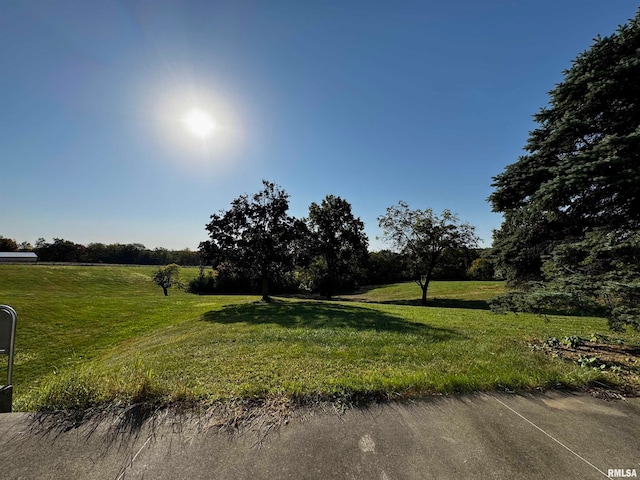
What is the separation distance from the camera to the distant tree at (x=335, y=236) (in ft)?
91.2

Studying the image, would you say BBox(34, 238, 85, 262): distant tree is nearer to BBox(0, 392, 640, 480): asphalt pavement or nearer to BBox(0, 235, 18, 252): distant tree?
BBox(0, 235, 18, 252): distant tree

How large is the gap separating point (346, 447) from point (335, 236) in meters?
25.9

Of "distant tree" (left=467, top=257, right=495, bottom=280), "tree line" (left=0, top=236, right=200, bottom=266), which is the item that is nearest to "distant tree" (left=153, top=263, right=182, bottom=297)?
"tree line" (left=0, top=236, right=200, bottom=266)

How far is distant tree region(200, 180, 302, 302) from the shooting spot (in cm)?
1805

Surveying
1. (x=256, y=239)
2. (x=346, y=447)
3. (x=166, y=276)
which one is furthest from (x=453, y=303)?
(x=166, y=276)

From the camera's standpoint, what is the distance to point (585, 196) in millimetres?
5973

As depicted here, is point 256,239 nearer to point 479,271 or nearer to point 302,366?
point 302,366

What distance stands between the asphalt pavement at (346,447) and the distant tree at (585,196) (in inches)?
98.6

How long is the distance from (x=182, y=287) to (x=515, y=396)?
44646 mm

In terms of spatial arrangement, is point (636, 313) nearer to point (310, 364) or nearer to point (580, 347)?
point (580, 347)

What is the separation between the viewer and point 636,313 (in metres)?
4.47

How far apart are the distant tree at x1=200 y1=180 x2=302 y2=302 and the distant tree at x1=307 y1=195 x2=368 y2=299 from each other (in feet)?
26.4

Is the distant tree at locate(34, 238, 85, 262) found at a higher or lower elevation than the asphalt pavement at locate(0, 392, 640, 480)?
higher

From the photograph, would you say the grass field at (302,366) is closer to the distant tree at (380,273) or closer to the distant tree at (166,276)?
the distant tree at (166,276)
